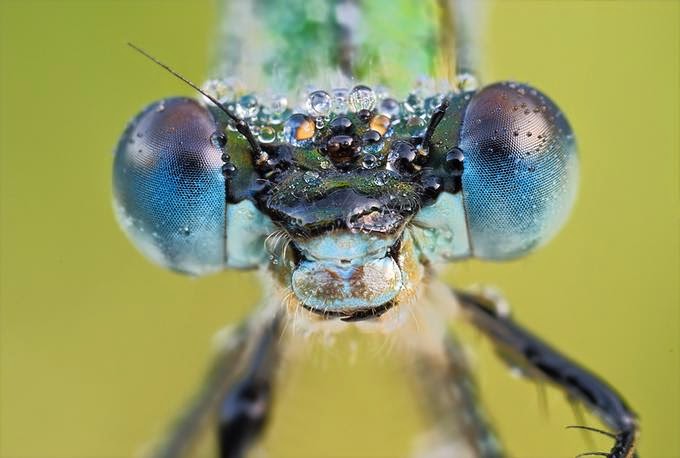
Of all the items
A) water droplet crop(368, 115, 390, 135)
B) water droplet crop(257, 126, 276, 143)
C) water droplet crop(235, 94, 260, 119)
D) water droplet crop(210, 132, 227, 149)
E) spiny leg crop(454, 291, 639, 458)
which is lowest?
spiny leg crop(454, 291, 639, 458)

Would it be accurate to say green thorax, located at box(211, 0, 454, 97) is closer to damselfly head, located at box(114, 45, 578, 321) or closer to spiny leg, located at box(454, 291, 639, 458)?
damselfly head, located at box(114, 45, 578, 321)

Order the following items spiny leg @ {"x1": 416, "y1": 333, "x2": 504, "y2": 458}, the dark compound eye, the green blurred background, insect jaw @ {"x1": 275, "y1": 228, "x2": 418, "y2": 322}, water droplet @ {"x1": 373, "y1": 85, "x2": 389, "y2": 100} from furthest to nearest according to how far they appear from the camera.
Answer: the green blurred background
spiny leg @ {"x1": 416, "y1": 333, "x2": 504, "y2": 458}
water droplet @ {"x1": 373, "y1": 85, "x2": 389, "y2": 100}
the dark compound eye
insect jaw @ {"x1": 275, "y1": 228, "x2": 418, "y2": 322}

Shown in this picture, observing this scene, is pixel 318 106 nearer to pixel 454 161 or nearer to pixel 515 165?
pixel 454 161

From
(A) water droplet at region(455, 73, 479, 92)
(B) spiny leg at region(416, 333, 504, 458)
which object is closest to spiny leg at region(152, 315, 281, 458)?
(B) spiny leg at region(416, 333, 504, 458)

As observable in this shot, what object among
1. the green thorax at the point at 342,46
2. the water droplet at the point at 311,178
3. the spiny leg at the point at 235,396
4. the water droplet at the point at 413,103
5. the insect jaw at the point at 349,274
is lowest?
the spiny leg at the point at 235,396

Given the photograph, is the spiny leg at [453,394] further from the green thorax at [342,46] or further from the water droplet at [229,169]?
the water droplet at [229,169]

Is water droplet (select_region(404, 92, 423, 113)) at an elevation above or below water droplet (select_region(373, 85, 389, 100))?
below

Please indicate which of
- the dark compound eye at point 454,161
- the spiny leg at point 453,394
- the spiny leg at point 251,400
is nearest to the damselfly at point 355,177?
the dark compound eye at point 454,161
